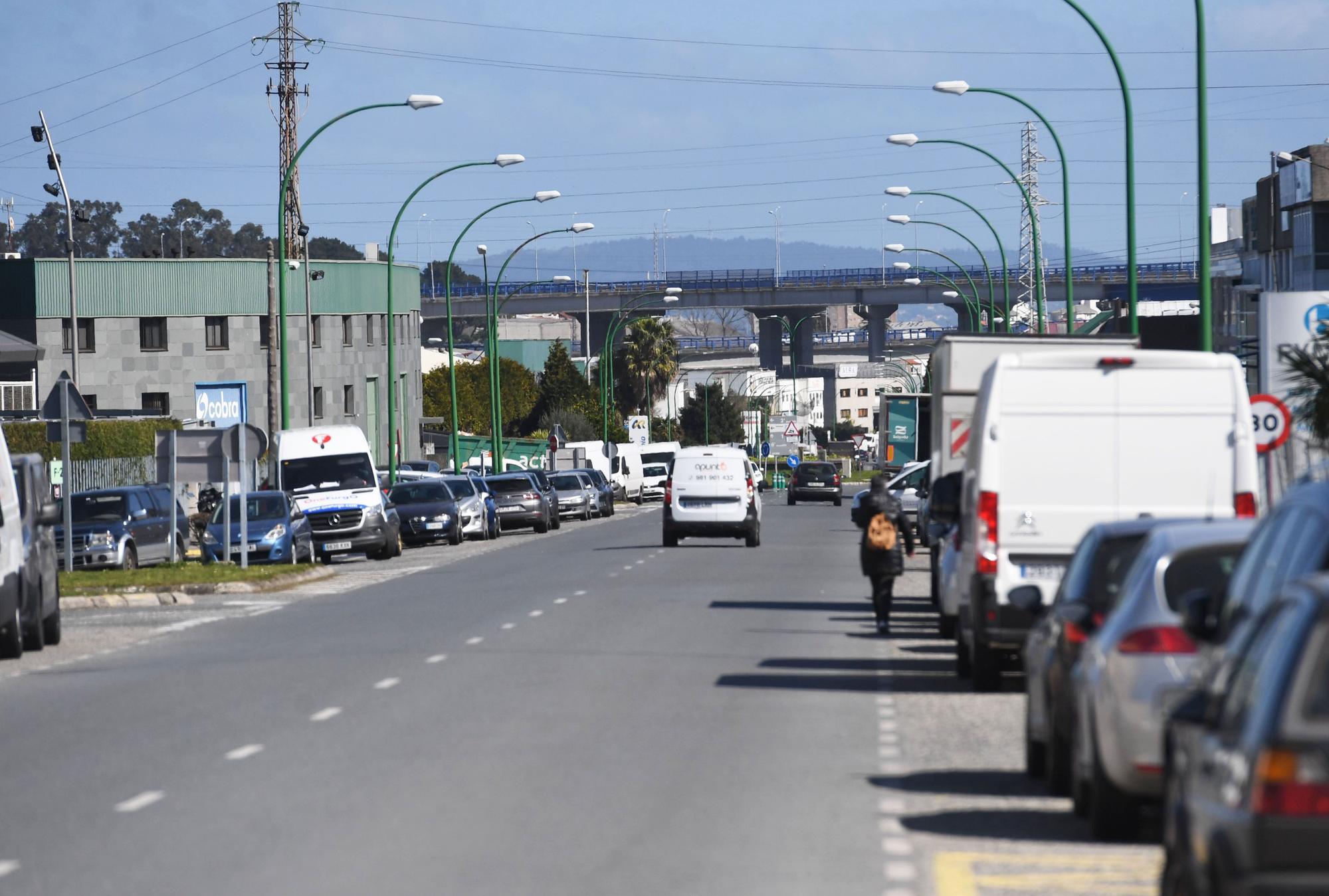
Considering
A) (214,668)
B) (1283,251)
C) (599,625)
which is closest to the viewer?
(214,668)

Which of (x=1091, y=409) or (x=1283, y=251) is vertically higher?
(x=1283, y=251)

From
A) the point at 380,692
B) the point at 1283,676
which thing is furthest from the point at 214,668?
the point at 1283,676

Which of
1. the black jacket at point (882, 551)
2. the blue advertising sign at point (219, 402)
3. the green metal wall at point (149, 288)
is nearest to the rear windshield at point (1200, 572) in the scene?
the black jacket at point (882, 551)

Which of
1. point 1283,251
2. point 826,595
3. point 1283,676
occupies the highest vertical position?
point 1283,251

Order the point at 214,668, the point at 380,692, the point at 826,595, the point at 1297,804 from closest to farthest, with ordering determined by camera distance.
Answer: the point at 1297,804 → the point at 380,692 → the point at 214,668 → the point at 826,595

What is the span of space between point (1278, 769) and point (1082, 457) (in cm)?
1035

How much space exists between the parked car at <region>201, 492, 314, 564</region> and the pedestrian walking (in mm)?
17330

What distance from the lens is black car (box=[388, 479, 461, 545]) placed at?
46.1 metres

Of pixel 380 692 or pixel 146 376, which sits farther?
pixel 146 376

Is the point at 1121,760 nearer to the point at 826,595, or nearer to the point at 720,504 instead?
the point at 826,595

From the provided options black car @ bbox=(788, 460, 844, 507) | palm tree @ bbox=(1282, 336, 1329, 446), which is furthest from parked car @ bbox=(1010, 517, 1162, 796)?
black car @ bbox=(788, 460, 844, 507)

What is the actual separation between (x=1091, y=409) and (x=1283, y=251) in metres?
66.6

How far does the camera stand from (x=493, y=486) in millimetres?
54375

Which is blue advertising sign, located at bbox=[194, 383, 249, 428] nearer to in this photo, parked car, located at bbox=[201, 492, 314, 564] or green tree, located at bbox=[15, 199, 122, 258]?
parked car, located at bbox=[201, 492, 314, 564]
